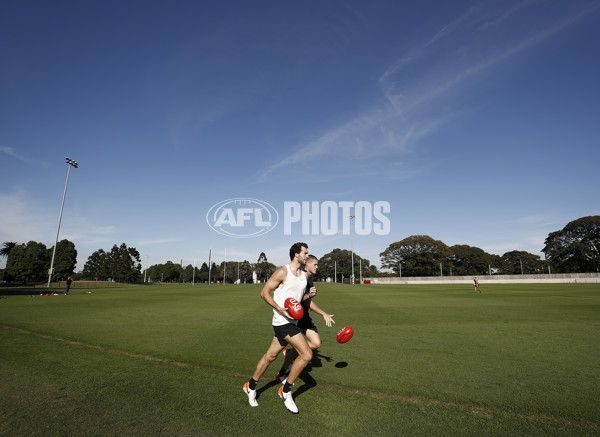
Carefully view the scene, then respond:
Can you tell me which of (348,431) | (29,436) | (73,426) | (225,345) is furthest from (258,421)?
(225,345)

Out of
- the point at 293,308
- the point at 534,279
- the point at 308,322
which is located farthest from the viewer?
the point at 534,279

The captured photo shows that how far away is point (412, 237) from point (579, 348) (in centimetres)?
10524

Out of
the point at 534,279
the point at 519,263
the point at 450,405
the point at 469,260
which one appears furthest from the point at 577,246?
the point at 450,405

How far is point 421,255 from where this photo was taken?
344ft

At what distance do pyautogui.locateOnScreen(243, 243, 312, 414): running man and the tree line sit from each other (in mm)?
63634

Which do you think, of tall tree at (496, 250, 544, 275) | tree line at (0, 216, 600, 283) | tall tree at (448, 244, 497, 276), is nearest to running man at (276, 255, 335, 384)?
tree line at (0, 216, 600, 283)

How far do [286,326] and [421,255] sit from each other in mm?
109658

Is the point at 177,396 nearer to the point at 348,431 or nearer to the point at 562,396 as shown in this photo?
the point at 348,431

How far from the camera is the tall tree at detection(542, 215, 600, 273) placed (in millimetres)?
81500

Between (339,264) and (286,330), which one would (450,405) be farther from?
(339,264)

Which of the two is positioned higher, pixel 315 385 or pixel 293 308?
pixel 293 308

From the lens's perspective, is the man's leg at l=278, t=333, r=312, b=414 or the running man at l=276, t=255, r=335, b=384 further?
the running man at l=276, t=255, r=335, b=384

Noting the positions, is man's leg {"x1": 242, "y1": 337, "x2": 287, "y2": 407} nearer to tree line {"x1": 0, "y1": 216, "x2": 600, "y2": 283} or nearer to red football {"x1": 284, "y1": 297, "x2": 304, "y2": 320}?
red football {"x1": 284, "y1": 297, "x2": 304, "y2": 320}

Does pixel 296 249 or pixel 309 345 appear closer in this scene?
pixel 296 249
